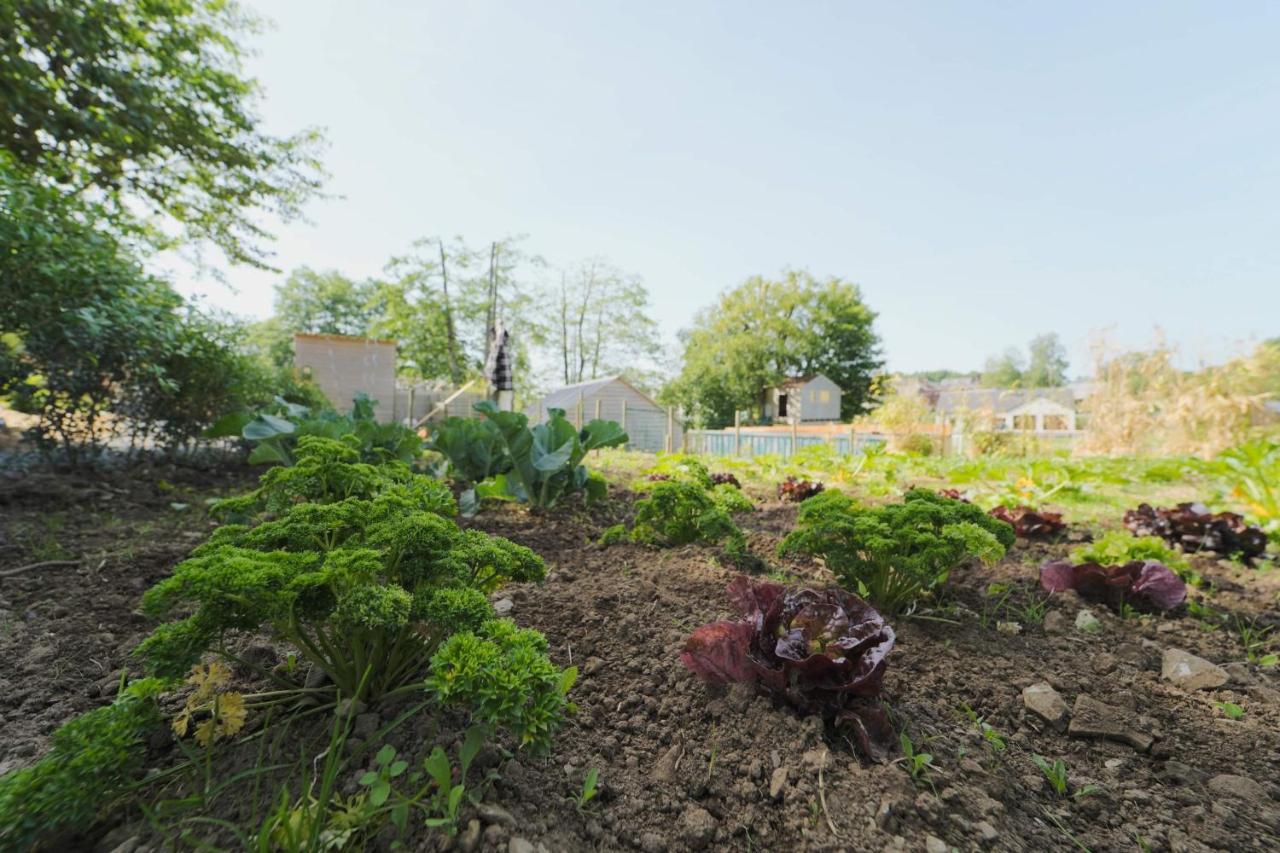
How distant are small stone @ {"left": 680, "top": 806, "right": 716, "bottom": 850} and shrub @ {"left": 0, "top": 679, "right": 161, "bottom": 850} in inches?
34.7

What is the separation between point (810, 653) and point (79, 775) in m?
1.30

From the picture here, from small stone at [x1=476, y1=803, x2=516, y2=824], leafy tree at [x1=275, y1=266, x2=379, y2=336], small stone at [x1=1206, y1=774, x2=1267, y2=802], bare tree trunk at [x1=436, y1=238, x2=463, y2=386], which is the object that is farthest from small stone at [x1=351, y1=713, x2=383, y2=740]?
leafy tree at [x1=275, y1=266, x2=379, y2=336]

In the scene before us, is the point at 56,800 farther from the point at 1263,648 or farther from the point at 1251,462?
the point at 1251,462

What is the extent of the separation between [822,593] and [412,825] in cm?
104

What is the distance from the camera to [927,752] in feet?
3.60

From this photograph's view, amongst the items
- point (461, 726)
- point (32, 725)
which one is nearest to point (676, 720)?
point (461, 726)

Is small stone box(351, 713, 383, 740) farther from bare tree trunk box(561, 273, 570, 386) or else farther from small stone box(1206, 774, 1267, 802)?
bare tree trunk box(561, 273, 570, 386)

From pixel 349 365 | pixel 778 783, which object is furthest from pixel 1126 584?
pixel 349 365

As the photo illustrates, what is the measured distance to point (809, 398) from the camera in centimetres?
3359

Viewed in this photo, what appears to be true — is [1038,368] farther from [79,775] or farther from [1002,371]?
[79,775]

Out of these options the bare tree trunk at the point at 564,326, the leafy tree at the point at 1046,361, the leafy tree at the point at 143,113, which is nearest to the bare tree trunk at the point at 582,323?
the bare tree trunk at the point at 564,326

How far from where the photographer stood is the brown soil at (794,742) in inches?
35.4

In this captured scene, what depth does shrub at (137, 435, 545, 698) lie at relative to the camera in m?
0.86

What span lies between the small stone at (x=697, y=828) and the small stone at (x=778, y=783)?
12cm
